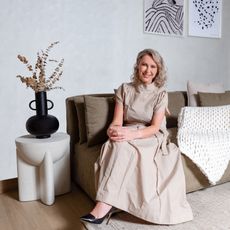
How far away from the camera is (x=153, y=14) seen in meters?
2.97

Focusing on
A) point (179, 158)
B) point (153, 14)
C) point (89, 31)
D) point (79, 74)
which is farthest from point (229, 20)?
point (179, 158)

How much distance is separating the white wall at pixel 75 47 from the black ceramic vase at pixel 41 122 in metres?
0.61

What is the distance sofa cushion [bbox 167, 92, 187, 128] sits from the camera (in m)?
2.35

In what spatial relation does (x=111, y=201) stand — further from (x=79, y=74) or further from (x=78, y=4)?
(x=78, y=4)

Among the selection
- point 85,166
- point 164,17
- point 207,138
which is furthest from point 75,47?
point 207,138

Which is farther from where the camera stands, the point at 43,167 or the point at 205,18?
the point at 205,18

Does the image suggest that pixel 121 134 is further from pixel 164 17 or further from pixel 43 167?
pixel 164 17

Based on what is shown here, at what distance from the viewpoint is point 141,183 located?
1477 mm

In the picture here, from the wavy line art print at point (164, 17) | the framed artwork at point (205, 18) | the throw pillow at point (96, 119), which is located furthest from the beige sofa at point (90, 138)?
the framed artwork at point (205, 18)

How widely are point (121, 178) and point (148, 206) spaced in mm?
215

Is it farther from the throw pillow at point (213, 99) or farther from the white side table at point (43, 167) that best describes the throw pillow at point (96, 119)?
the throw pillow at point (213, 99)

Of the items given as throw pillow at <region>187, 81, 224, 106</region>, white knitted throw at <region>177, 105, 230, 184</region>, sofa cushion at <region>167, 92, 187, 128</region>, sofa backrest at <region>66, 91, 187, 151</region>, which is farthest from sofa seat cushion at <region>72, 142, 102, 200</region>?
throw pillow at <region>187, 81, 224, 106</region>

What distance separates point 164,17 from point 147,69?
1603 mm

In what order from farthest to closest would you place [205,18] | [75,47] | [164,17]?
1. [205,18]
2. [164,17]
3. [75,47]
